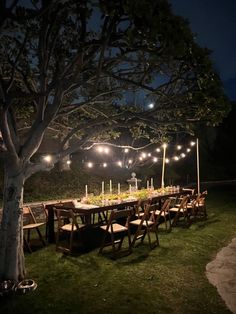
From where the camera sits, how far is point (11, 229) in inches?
203

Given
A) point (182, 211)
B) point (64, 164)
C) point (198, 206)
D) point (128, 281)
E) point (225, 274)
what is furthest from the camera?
point (64, 164)

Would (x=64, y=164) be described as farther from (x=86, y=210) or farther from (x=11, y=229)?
(x=11, y=229)

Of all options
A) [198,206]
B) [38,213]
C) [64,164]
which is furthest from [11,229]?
[64,164]

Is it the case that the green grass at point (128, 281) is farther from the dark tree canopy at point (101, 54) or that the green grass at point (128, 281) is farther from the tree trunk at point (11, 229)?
the dark tree canopy at point (101, 54)

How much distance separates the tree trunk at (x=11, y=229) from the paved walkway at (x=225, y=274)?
3401mm

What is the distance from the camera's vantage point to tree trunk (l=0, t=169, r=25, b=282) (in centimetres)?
515

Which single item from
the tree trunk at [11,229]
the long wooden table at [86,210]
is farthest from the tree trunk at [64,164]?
the tree trunk at [11,229]

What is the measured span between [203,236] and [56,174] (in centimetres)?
1006

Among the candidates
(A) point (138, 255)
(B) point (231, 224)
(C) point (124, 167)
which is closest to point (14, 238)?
(A) point (138, 255)

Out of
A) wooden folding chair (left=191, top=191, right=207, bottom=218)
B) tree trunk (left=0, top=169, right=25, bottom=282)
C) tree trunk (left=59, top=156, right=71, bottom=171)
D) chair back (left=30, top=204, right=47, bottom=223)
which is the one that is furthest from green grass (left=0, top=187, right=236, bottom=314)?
tree trunk (left=59, top=156, right=71, bottom=171)

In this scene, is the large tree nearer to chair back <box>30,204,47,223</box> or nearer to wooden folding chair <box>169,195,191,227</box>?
wooden folding chair <box>169,195,191,227</box>

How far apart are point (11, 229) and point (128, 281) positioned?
7.28 feet

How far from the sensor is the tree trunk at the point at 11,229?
16.9ft

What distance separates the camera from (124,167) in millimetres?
21141
